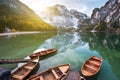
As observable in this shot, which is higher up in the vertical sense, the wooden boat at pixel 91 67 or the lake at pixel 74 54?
the wooden boat at pixel 91 67

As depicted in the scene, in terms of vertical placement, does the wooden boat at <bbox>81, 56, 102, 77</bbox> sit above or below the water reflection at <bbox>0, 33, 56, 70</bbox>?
above

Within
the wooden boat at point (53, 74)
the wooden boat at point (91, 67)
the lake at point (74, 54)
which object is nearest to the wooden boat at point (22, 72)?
the wooden boat at point (53, 74)

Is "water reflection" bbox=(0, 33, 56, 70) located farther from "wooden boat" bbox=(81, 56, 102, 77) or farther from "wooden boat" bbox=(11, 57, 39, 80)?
"wooden boat" bbox=(81, 56, 102, 77)

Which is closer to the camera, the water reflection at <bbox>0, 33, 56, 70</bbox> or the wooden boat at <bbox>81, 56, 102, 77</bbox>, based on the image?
the wooden boat at <bbox>81, 56, 102, 77</bbox>

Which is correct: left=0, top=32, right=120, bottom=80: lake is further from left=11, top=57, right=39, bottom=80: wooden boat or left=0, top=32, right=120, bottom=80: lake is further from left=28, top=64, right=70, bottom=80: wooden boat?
left=28, top=64, right=70, bottom=80: wooden boat

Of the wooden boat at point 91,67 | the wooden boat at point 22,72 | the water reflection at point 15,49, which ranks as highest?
the wooden boat at point 91,67

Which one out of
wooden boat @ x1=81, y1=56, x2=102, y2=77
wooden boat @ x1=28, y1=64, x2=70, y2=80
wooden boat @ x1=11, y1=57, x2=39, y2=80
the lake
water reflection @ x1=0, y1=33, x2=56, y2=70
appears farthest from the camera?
water reflection @ x1=0, y1=33, x2=56, y2=70

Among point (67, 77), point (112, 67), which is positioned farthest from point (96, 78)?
point (112, 67)

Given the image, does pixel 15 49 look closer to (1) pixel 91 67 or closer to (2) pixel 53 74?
(2) pixel 53 74

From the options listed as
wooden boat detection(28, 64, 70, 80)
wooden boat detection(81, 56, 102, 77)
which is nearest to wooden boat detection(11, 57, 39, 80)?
wooden boat detection(28, 64, 70, 80)

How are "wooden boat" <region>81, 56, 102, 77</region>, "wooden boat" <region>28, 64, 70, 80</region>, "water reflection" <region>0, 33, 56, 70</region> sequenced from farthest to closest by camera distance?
"water reflection" <region>0, 33, 56, 70</region>, "wooden boat" <region>81, 56, 102, 77</region>, "wooden boat" <region>28, 64, 70, 80</region>

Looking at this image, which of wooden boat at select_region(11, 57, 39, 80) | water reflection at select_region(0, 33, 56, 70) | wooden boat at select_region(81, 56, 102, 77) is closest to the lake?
water reflection at select_region(0, 33, 56, 70)

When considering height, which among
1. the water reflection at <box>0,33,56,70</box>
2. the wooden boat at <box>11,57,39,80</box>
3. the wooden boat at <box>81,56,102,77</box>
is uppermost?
the wooden boat at <box>81,56,102,77</box>

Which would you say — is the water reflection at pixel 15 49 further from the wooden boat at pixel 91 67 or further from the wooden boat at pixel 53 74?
the wooden boat at pixel 91 67
